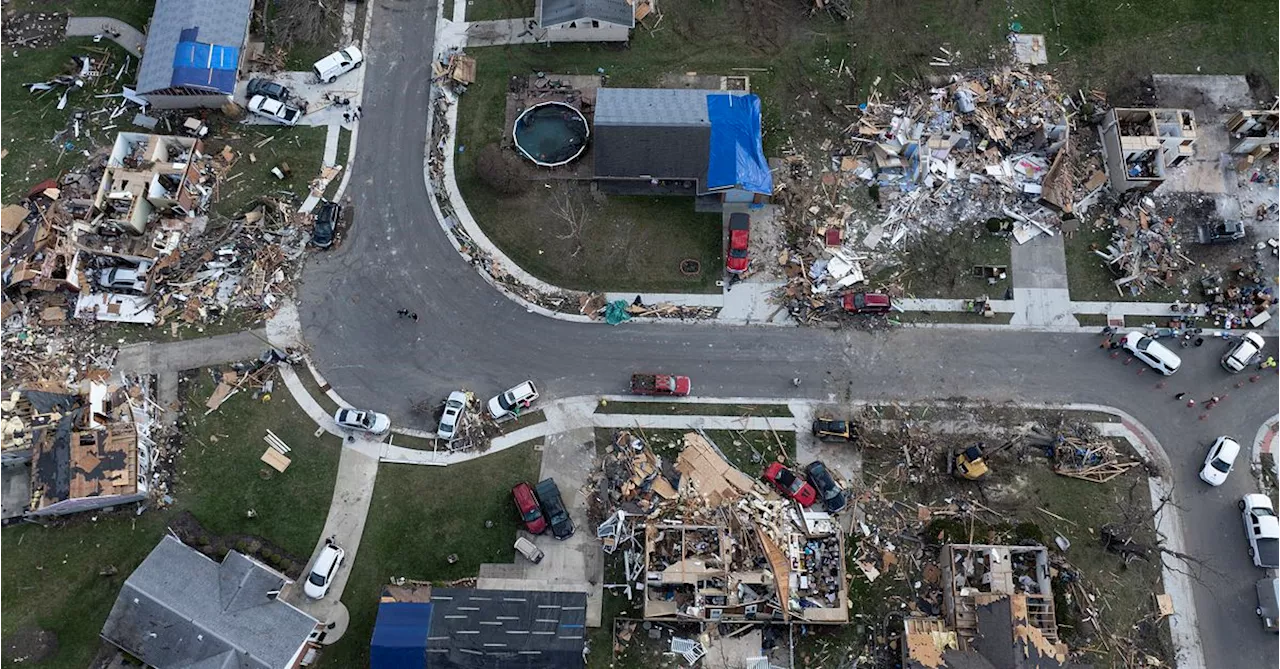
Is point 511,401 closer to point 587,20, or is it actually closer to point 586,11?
point 587,20

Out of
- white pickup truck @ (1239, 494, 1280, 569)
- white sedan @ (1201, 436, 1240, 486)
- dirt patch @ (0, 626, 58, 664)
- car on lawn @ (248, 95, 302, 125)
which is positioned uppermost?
car on lawn @ (248, 95, 302, 125)

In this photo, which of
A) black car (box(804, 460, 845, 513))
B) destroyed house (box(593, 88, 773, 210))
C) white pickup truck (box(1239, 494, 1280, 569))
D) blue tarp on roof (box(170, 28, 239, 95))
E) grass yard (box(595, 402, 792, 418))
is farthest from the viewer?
blue tarp on roof (box(170, 28, 239, 95))

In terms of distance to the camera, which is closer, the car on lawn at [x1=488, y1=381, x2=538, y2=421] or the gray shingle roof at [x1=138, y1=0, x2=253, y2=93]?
the car on lawn at [x1=488, y1=381, x2=538, y2=421]

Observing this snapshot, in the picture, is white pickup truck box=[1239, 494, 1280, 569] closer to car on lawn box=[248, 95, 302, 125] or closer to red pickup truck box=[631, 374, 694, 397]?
red pickup truck box=[631, 374, 694, 397]

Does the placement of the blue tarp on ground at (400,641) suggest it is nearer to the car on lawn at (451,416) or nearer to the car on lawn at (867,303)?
the car on lawn at (451,416)

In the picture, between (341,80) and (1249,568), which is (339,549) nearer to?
(341,80)

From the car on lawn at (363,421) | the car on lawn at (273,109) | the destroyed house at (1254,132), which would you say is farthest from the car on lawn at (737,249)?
the destroyed house at (1254,132)

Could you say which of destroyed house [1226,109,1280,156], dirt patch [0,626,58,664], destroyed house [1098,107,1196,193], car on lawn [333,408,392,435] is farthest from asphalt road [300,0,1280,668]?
dirt patch [0,626,58,664]
